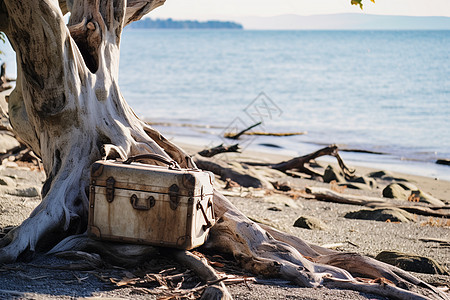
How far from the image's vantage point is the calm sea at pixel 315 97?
790 inches

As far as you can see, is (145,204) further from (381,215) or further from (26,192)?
(381,215)

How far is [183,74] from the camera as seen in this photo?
50906 millimetres

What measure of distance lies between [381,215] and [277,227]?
2530mm

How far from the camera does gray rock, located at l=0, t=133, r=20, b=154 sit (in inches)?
417

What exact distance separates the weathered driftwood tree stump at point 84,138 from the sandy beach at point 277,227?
0.72ft

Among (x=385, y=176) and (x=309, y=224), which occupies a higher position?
(x=309, y=224)

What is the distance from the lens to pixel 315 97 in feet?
116

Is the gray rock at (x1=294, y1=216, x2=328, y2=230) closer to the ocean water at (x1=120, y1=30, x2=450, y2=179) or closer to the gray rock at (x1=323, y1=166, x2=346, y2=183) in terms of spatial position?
the gray rock at (x1=323, y1=166, x2=346, y2=183)

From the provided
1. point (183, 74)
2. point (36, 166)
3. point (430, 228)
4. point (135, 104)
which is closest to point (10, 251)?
point (430, 228)

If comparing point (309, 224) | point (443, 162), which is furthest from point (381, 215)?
point (443, 162)

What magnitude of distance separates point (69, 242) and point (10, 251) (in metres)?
0.48

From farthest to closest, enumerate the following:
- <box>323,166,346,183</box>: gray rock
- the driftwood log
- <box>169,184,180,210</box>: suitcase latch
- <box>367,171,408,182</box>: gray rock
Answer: <box>367,171,408,182</box>: gray rock
<box>323,166,346,183</box>: gray rock
the driftwood log
<box>169,184,180,210</box>: suitcase latch

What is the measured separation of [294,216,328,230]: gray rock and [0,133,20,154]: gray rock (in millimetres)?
6050

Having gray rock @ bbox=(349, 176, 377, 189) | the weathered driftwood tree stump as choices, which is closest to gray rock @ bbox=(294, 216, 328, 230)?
the weathered driftwood tree stump
